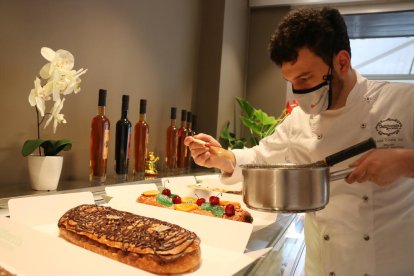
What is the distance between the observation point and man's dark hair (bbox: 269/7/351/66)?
1022 millimetres

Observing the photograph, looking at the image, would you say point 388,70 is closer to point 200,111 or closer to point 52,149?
point 200,111

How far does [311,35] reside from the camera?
1.02m

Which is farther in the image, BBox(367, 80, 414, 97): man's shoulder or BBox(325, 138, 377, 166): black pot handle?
BBox(367, 80, 414, 97): man's shoulder

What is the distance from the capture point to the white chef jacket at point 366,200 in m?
1.11

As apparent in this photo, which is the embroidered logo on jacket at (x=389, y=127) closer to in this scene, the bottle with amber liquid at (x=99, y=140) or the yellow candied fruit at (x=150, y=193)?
the yellow candied fruit at (x=150, y=193)

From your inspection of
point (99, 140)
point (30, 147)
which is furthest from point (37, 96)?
point (99, 140)

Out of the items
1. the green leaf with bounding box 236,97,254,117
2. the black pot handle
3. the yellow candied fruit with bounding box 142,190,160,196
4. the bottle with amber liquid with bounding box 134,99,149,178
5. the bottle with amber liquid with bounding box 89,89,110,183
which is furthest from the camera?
the green leaf with bounding box 236,97,254,117

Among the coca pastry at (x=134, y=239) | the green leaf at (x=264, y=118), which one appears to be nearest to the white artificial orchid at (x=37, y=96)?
the coca pastry at (x=134, y=239)

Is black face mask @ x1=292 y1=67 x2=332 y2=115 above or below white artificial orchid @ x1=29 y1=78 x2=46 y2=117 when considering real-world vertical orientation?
above

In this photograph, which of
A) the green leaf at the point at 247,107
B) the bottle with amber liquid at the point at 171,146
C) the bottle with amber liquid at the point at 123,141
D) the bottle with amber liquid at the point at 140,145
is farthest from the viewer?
the green leaf at the point at 247,107

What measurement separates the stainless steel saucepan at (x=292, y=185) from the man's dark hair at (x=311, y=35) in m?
0.35

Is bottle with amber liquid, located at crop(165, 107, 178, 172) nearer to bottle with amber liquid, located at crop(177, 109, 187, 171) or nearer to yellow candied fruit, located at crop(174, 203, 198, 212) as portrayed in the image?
bottle with amber liquid, located at crop(177, 109, 187, 171)

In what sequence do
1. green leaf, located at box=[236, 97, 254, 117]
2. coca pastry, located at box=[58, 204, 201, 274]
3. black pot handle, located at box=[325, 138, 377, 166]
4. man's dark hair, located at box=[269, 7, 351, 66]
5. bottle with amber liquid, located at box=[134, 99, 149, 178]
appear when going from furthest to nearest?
1. green leaf, located at box=[236, 97, 254, 117]
2. bottle with amber liquid, located at box=[134, 99, 149, 178]
3. man's dark hair, located at box=[269, 7, 351, 66]
4. black pot handle, located at box=[325, 138, 377, 166]
5. coca pastry, located at box=[58, 204, 201, 274]

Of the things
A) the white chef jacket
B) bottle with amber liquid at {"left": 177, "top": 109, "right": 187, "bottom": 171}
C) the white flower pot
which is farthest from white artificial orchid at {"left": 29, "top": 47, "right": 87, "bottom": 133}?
bottle with amber liquid at {"left": 177, "top": 109, "right": 187, "bottom": 171}
